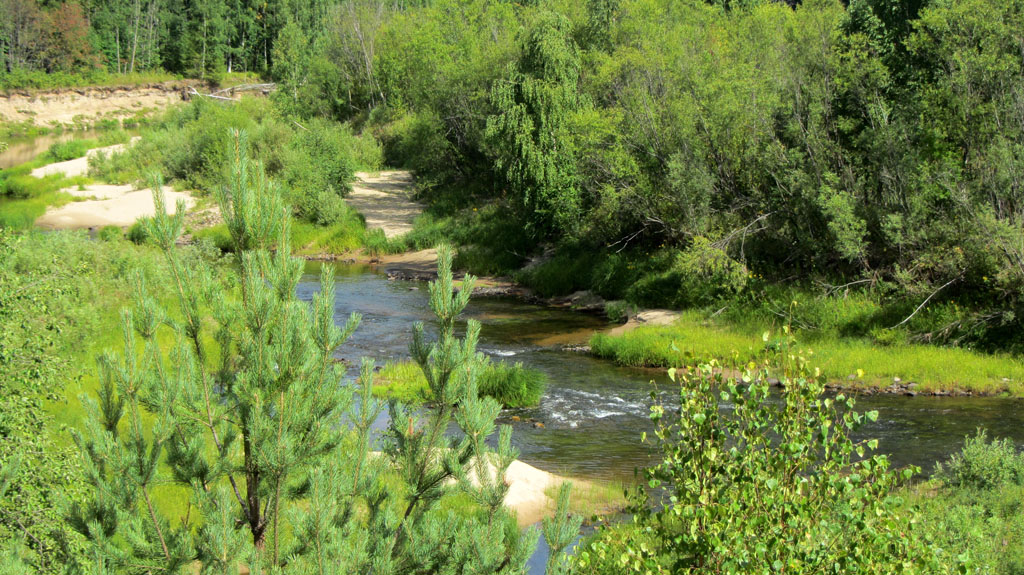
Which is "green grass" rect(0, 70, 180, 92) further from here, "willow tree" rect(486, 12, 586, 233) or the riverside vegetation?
"willow tree" rect(486, 12, 586, 233)

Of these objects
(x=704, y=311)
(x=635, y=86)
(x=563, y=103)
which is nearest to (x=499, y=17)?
(x=563, y=103)

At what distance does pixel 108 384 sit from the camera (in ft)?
16.9

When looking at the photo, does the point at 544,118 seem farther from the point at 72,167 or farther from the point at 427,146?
the point at 72,167

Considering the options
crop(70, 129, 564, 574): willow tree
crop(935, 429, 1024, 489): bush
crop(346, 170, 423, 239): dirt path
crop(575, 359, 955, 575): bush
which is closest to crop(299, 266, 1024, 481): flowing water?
crop(935, 429, 1024, 489): bush

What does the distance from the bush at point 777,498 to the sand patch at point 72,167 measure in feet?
159

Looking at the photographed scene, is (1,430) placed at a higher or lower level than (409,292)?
higher

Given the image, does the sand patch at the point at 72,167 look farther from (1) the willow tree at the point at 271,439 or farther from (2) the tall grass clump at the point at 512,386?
(1) the willow tree at the point at 271,439

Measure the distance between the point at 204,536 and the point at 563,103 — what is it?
89.2ft

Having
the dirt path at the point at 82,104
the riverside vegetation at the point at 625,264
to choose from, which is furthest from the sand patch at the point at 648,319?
the dirt path at the point at 82,104

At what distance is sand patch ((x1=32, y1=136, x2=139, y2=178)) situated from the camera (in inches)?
1897

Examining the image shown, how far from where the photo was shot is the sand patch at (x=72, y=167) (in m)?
48.2

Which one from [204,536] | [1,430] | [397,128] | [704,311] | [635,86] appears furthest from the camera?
[397,128]

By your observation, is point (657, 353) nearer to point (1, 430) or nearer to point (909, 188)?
point (909, 188)

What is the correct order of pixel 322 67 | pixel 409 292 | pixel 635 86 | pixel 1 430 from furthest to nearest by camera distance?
pixel 322 67, pixel 409 292, pixel 635 86, pixel 1 430
